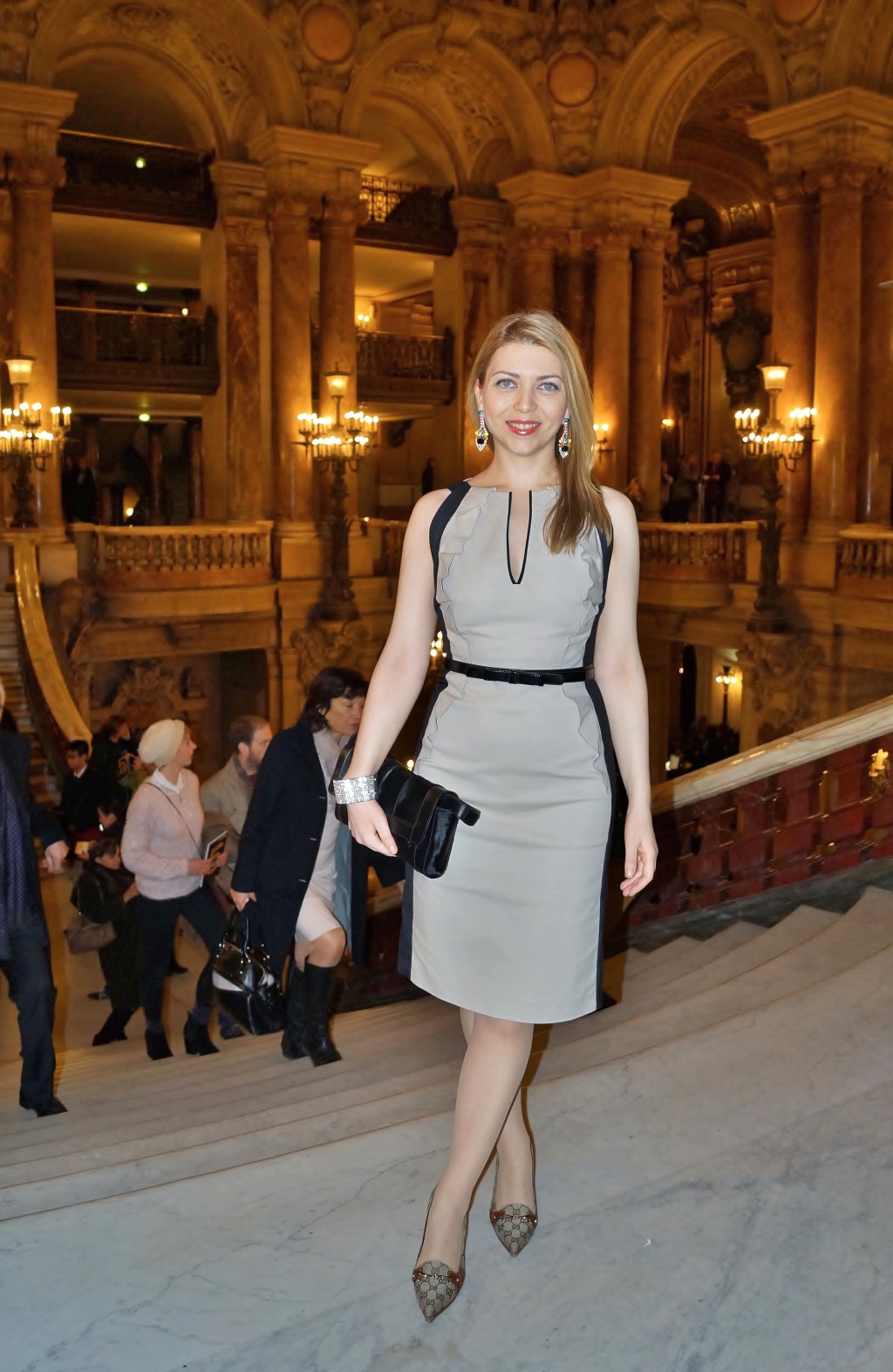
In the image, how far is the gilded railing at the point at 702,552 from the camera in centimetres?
1859

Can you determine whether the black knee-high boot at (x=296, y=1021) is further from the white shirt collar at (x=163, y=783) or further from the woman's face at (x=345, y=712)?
the white shirt collar at (x=163, y=783)

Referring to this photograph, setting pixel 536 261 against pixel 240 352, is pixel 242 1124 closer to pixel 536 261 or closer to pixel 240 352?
pixel 240 352

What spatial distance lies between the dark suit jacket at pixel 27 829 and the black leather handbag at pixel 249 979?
2.20 ft

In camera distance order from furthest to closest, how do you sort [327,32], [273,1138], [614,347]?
[614,347]
[327,32]
[273,1138]

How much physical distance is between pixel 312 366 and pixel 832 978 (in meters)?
17.4

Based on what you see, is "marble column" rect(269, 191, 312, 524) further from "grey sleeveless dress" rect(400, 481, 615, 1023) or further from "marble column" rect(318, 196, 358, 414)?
"grey sleeveless dress" rect(400, 481, 615, 1023)

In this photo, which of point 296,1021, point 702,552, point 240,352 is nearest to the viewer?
point 296,1021

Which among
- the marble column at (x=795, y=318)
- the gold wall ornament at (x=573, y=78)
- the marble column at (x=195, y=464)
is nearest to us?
the marble column at (x=795, y=318)

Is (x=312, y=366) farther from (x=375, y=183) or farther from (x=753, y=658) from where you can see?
(x=753, y=658)

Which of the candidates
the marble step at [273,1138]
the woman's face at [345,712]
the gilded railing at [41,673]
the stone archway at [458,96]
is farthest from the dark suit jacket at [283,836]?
the stone archway at [458,96]

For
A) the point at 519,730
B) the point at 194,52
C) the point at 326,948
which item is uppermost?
the point at 194,52

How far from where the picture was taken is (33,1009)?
15.9 ft

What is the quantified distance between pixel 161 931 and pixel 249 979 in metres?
1.27

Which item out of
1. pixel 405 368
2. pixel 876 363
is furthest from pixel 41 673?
pixel 876 363
